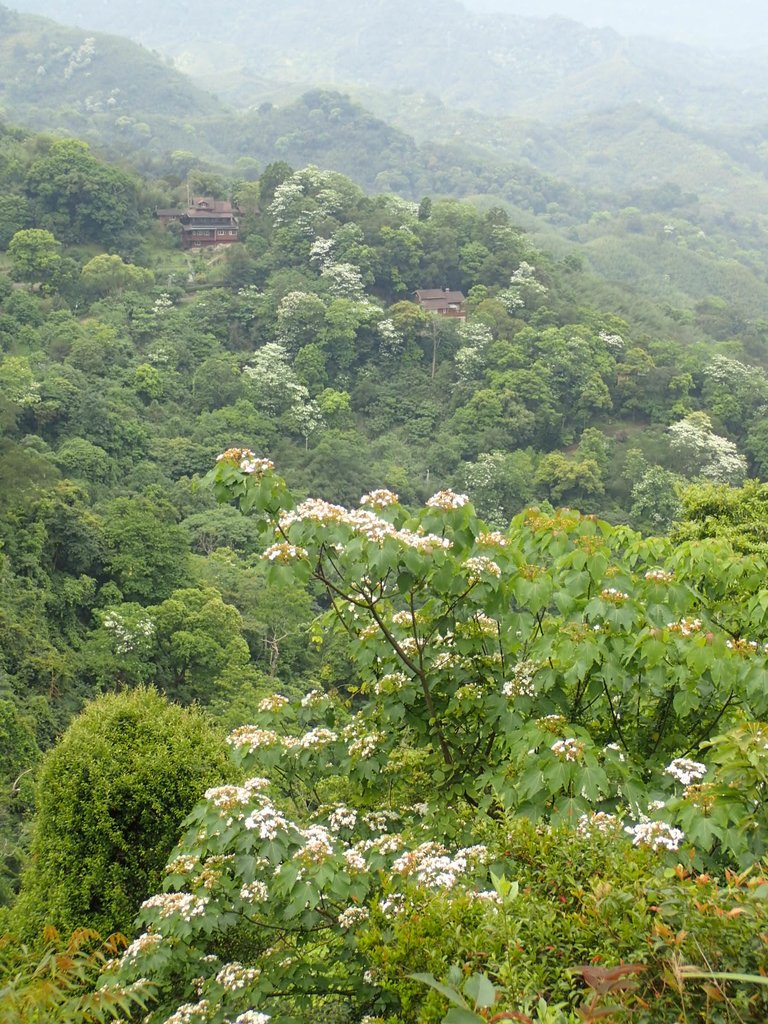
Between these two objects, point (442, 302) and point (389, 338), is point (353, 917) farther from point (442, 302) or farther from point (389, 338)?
point (442, 302)

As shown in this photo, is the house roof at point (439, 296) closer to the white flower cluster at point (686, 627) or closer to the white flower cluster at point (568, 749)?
the white flower cluster at point (686, 627)

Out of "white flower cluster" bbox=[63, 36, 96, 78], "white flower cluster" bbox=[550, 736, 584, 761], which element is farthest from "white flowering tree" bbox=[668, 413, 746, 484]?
"white flower cluster" bbox=[63, 36, 96, 78]

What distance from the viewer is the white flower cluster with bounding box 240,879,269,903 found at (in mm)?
2674

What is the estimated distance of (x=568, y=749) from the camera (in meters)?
2.58

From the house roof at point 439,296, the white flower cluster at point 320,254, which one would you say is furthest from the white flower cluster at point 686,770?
the white flower cluster at point 320,254

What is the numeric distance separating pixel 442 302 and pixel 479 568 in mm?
36763

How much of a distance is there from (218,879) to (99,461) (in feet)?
78.2

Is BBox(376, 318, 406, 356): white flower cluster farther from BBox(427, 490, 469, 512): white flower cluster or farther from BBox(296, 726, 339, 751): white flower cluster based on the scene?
BBox(427, 490, 469, 512): white flower cluster

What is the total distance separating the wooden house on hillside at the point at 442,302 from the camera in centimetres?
3803

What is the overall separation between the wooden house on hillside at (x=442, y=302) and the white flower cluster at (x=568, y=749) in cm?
3641

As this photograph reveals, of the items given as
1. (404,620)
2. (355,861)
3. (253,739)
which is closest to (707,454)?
(404,620)

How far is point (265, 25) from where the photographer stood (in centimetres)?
17938

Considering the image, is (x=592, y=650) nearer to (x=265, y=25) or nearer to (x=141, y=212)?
(x=141, y=212)

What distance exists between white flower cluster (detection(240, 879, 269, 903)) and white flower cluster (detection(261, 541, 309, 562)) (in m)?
1.09
